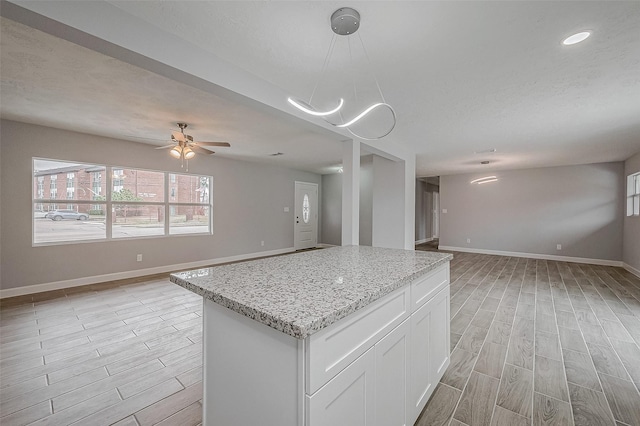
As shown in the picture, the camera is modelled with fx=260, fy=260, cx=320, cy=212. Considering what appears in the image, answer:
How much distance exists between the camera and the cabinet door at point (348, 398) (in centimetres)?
82

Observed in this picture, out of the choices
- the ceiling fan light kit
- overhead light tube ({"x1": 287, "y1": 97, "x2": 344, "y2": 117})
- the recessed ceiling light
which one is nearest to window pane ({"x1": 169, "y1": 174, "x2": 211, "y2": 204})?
the ceiling fan light kit

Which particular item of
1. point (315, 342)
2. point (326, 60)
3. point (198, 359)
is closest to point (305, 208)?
point (198, 359)

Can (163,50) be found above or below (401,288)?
above

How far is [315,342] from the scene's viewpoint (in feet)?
2.67

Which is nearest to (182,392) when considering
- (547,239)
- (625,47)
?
(625,47)

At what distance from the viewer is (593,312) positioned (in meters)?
3.17

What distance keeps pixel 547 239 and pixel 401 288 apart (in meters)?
7.44

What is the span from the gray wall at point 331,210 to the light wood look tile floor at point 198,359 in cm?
465

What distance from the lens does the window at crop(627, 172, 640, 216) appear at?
5152mm

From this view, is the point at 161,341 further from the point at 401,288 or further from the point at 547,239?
the point at 547,239

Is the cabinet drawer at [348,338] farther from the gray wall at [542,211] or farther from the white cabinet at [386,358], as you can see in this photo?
the gray wall at [542,211]

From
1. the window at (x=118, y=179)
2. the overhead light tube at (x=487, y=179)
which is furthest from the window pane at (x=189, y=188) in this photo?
the overhead light tube at (x=487, y=179)

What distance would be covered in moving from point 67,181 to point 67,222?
64 cm

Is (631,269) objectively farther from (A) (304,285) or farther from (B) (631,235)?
(A) (304,285)
